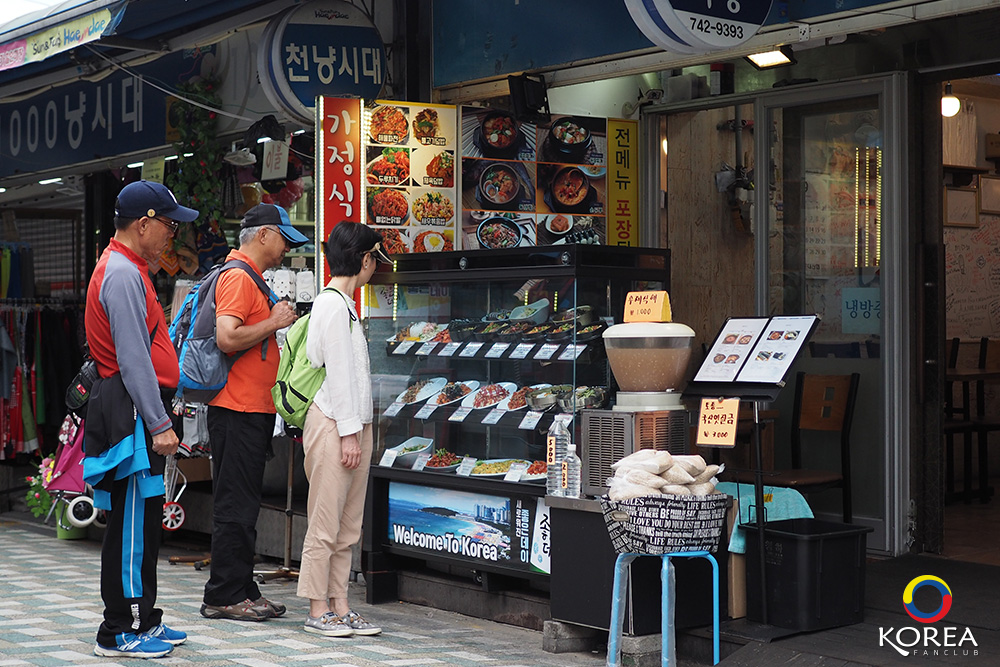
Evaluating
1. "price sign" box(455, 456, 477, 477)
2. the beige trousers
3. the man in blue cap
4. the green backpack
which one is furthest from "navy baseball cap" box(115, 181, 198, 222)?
"price sign" box(455, 456, 477, 477)

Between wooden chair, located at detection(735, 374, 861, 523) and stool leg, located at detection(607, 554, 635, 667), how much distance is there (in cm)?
223

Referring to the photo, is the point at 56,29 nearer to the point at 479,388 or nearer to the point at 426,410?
the point at 426,410

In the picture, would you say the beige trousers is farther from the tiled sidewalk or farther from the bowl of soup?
the bowl of soup

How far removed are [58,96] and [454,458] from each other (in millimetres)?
6890

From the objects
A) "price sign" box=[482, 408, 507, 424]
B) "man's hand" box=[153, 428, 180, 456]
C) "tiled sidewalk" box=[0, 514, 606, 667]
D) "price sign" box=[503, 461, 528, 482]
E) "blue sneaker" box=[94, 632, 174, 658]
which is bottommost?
"tiled sidewalk" box=[0, 514, 606, 667]

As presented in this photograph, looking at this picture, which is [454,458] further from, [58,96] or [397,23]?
[58,96]

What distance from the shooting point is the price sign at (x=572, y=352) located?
554 centimetres

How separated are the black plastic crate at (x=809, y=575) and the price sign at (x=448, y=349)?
5.87 ft

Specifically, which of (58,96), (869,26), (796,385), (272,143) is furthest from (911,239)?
(58,96)

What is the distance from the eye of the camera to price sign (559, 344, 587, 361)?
5539 millimetres

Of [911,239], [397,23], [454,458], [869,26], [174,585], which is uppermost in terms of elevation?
[397,23]

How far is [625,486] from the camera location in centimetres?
468

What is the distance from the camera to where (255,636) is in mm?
5566

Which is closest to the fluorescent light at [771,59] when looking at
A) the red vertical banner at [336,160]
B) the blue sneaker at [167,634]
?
the red vertical banner at [336,160]
